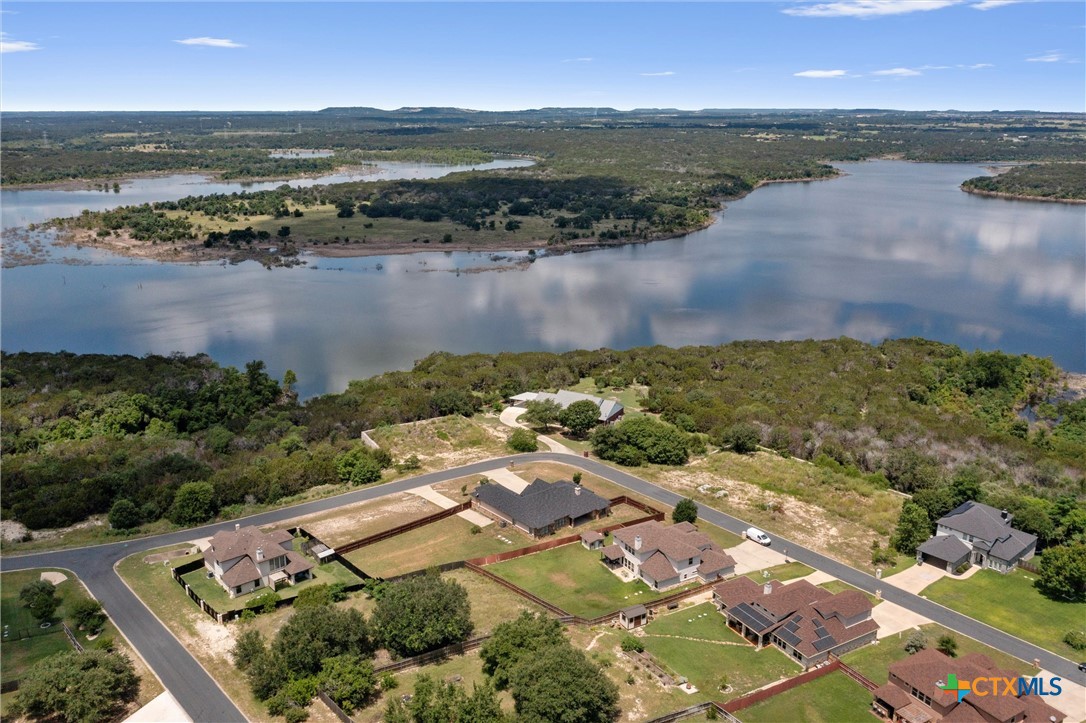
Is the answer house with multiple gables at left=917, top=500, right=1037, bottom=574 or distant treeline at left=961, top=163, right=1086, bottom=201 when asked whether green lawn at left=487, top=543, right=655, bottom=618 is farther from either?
distant treeline at left=961, top=163, right=1086, bottom=201

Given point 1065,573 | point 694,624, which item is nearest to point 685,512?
point 694,624

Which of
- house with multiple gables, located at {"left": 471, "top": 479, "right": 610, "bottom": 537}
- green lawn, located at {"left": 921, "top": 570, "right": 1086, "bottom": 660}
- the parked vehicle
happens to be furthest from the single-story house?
green lawn, located at {"left": 921, "top": 570, "right": 1086, "bottom": 660}

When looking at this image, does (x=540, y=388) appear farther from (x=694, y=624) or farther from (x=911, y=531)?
(x=694, y=624)

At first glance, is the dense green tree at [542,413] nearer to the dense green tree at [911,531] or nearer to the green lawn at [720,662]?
the dense green tree at [911,531]

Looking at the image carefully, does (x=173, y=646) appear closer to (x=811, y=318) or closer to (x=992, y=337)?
(x=811, y=318)

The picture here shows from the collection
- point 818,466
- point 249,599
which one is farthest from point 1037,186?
point 249,599
